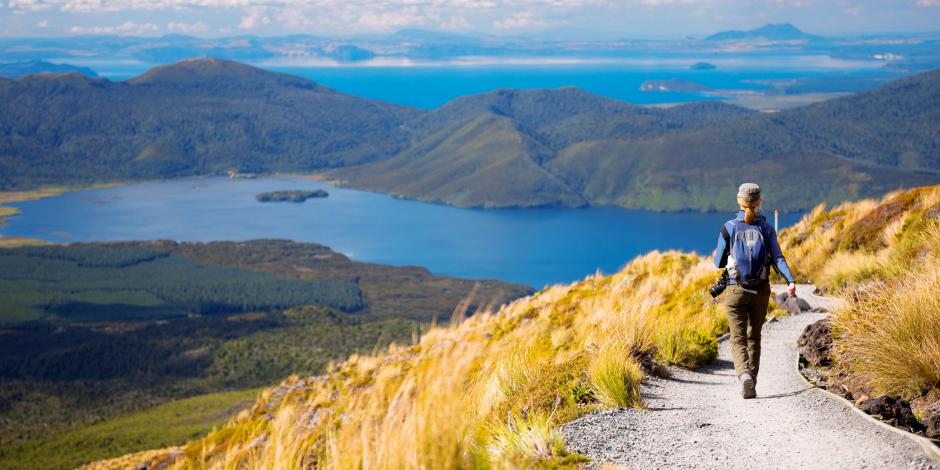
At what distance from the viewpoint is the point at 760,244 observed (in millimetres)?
9227

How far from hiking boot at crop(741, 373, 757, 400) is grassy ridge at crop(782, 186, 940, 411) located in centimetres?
95

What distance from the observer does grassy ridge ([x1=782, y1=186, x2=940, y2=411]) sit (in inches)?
322

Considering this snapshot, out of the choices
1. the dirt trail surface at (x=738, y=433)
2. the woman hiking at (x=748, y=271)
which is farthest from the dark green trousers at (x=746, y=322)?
the dirt trail surface at (x=738, y=433)

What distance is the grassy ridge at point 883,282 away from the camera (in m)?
8.19

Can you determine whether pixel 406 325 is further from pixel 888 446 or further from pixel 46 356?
pixel 888 446

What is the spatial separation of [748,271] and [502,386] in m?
2.76

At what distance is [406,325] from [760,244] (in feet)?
344

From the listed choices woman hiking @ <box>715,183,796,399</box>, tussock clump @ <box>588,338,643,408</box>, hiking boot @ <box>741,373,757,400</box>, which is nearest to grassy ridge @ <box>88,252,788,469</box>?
tussock clump @ <box>588,338,643,408</box>

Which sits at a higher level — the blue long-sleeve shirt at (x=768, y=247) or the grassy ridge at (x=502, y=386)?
the blue long-sleeve shirt at (x=768, y=247)

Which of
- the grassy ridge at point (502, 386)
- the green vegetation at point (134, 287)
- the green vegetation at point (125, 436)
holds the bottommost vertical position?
the green vegetation at point (134, 287)

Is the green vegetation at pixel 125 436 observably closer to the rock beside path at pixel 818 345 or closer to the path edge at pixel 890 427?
the rock beside path at pixel 818 345

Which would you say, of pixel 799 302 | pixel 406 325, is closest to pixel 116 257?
pixel 406 325

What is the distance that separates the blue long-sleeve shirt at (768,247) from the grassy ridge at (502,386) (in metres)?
1.43

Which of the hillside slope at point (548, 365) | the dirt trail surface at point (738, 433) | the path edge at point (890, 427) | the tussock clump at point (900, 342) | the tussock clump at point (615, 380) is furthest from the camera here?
the tussock clump at point (615, 380)
